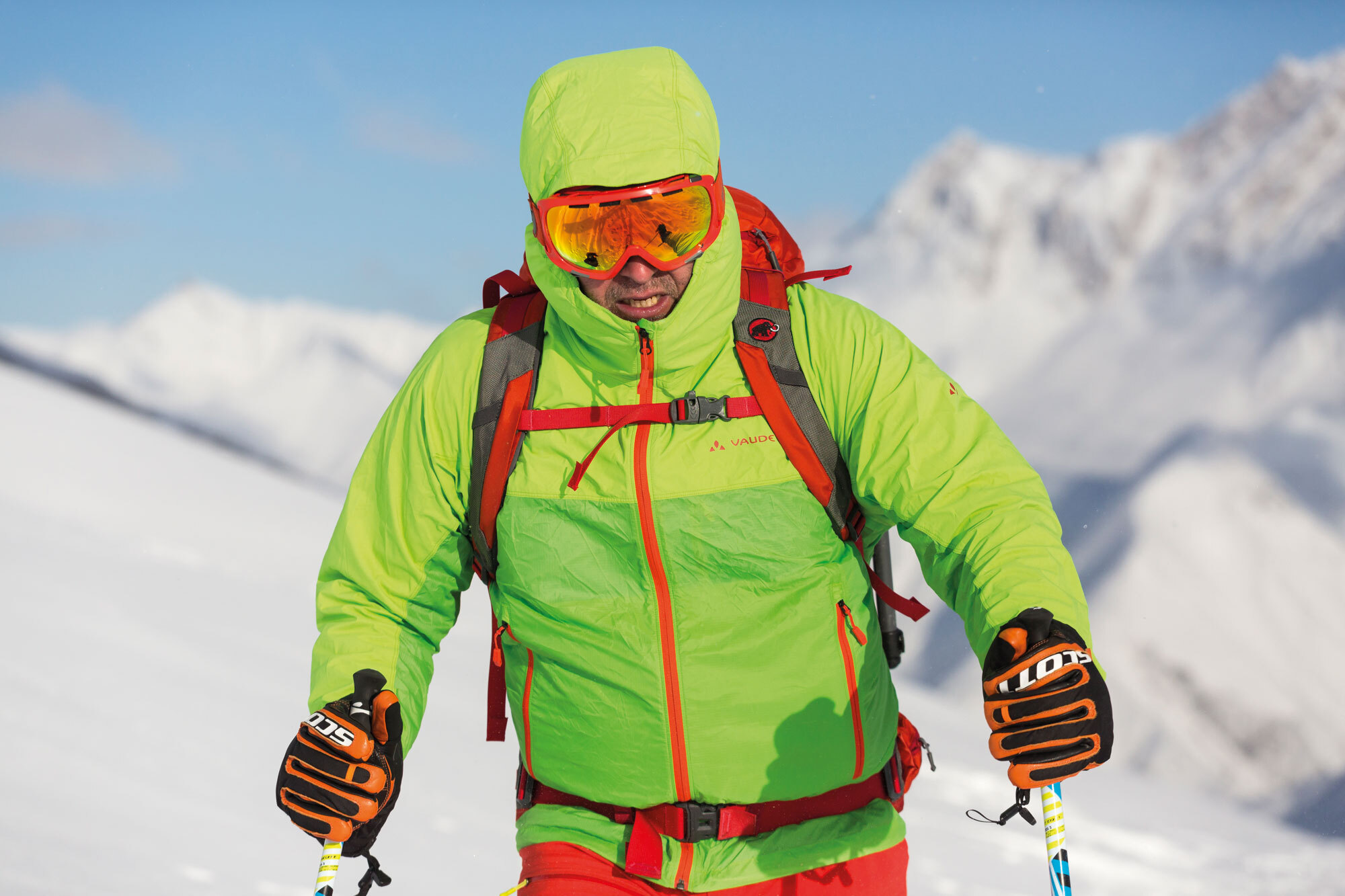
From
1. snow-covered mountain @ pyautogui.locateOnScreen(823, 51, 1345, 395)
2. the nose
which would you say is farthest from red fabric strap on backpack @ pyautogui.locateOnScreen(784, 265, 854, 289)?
snow-covered mountain @ pyautogui.locateOnScreen(823, 51, 1345, 395)

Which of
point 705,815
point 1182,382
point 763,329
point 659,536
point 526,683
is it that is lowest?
point 705,815

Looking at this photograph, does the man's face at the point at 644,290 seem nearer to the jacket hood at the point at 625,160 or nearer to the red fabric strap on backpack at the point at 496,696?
the jacket hood at the point at 625,160

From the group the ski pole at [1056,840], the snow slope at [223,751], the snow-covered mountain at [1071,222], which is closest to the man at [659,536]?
the ski pole at [1056,840]

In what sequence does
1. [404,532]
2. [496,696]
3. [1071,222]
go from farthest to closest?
[1071,222] < [496,696] < [404,532]

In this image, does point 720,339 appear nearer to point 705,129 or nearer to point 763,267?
point 763,267

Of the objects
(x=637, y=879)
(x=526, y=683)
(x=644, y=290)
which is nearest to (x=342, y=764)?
(x=526, y=683)

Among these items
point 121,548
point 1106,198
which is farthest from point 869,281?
point 121,548

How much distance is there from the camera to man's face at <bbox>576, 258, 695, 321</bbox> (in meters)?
2.31

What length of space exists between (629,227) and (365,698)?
1.07 meters

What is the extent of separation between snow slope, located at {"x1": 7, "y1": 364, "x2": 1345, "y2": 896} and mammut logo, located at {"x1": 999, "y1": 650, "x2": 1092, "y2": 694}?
3924mm

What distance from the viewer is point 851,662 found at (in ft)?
7.73

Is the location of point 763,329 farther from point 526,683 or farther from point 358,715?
point 358,715

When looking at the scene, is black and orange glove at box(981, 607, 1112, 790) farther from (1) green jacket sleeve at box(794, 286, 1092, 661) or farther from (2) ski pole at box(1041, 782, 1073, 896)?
(2) ski pole at box(1041, 782, 1073, 896)

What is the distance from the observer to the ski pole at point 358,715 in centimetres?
228
